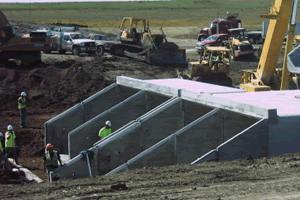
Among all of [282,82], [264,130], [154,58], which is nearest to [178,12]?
[154,58]

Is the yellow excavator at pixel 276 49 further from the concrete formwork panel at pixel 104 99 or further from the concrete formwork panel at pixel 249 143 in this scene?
the concrete formwork panel at pixel 249 143

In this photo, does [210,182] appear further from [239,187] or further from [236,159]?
[236,159]

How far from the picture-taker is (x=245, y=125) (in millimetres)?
15328

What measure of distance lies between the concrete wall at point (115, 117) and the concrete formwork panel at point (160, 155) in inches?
187

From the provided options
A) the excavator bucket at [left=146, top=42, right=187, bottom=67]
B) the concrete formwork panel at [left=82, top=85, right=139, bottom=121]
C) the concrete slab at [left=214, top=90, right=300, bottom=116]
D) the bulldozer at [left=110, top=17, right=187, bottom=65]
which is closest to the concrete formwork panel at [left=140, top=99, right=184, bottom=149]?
the concrete slab at [left=214, top=90, right=300, bottom=116]

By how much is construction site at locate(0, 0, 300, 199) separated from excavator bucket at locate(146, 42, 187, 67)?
7.73 ft

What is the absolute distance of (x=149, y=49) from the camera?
→ 37.1m

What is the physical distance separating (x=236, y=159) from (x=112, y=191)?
3539mm

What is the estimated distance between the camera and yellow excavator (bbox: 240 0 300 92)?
22.3 m

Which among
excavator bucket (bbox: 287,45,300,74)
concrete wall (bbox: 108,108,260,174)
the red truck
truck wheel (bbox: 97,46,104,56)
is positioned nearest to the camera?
concrete wall (bbox: 108,108,260,174)

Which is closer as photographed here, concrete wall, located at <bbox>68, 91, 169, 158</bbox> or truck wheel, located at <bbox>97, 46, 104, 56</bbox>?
concrete wall, located at <bbox>68, 91, 169, 158</bbox>

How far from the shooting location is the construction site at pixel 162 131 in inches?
413

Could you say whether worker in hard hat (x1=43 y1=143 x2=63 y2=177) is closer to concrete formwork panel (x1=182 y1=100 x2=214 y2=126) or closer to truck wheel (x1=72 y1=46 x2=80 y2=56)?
concrete formwork panel (x1=182 y1=100 x2=214 y2=126)

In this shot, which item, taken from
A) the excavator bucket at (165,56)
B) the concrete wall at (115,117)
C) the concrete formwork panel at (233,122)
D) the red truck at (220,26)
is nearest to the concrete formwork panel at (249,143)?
the concrete formwork panel at (233,122)
